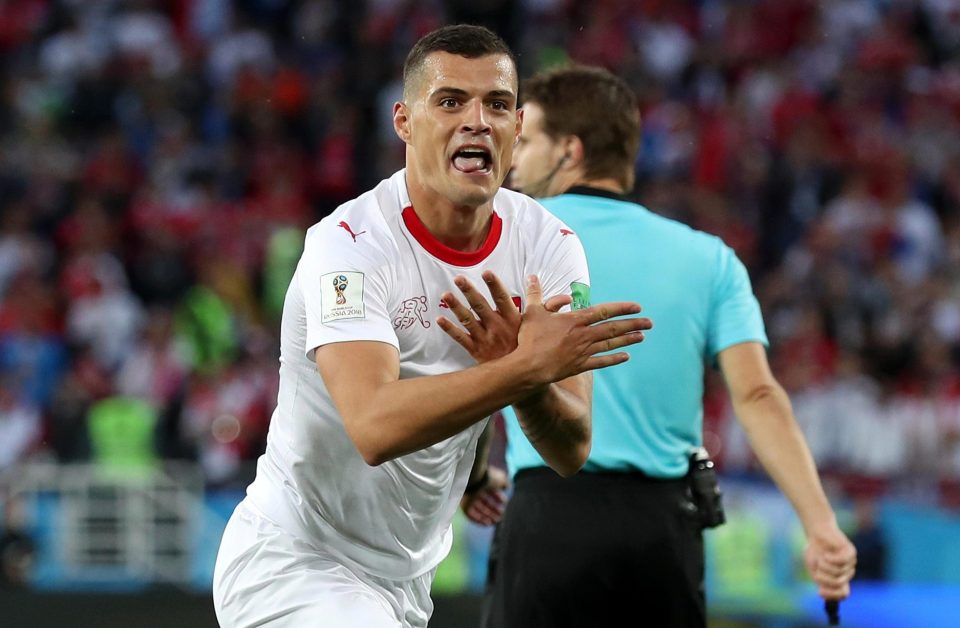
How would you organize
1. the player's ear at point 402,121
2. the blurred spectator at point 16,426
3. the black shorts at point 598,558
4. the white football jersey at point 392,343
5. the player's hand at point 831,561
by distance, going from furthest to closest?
the blurred spectator at point 16,426 < the black shorts at point 598,558 < the player's hand at point 831,561 < the player's ear at point 402,121 < the white football jersey at point 392,343

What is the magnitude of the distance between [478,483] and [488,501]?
7cm

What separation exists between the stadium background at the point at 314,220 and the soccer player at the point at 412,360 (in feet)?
13.2

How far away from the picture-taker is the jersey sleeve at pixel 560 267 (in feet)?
11.9

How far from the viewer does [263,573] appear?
12.1 ft

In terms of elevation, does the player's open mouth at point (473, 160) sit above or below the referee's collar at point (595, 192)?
below

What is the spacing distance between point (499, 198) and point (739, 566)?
236 inches

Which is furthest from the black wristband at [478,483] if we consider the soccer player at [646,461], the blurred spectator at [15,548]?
the blurred spectator at [15,548]

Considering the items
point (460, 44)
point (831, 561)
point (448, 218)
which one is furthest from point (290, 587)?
point (831, 561)

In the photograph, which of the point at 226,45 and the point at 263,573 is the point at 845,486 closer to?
the point at 263,573

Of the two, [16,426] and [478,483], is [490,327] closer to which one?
[478,483]

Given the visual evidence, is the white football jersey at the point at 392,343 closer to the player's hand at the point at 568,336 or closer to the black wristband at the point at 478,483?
the player's hand at the point at 568,336

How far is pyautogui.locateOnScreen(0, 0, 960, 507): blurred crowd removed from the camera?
1176 centimetres

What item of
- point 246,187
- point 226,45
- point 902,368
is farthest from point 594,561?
point 226,45

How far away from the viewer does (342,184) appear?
14.7 m
